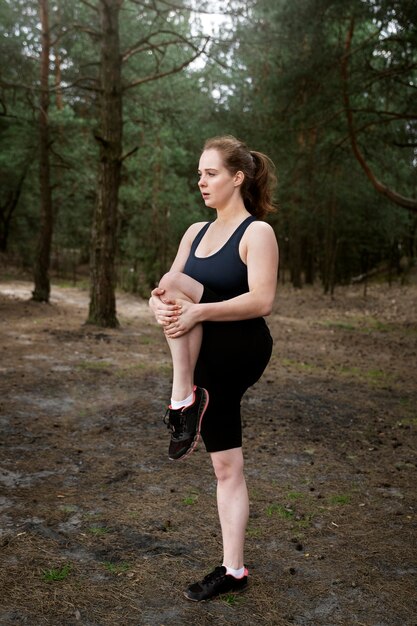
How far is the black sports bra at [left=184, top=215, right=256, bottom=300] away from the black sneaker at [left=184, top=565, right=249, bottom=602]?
149 centimetres

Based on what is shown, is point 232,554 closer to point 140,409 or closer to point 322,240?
point 140,409

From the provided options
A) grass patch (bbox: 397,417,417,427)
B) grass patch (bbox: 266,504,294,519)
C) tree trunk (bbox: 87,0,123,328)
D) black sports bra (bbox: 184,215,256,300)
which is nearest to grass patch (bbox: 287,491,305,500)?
grass patch (bbox: 266,504,294,519)

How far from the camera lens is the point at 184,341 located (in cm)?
278

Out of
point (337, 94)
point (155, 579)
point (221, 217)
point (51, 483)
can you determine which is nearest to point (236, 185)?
point (221, 217)

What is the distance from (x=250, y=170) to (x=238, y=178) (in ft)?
0.31

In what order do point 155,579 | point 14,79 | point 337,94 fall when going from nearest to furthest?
point 155,579 → point 337,94 → point 14,79

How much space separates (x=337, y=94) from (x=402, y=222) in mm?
13989

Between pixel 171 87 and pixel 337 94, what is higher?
pixel 171 87

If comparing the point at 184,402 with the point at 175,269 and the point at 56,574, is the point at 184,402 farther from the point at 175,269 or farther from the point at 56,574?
the point at 56,574

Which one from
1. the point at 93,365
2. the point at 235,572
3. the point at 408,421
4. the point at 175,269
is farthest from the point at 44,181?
the point at 235,572

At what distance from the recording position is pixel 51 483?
4578 millimetres

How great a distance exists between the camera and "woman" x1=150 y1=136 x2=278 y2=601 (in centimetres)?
275

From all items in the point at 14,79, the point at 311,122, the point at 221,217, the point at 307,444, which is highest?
the point at 14,79

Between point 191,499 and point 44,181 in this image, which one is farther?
point 44,181
